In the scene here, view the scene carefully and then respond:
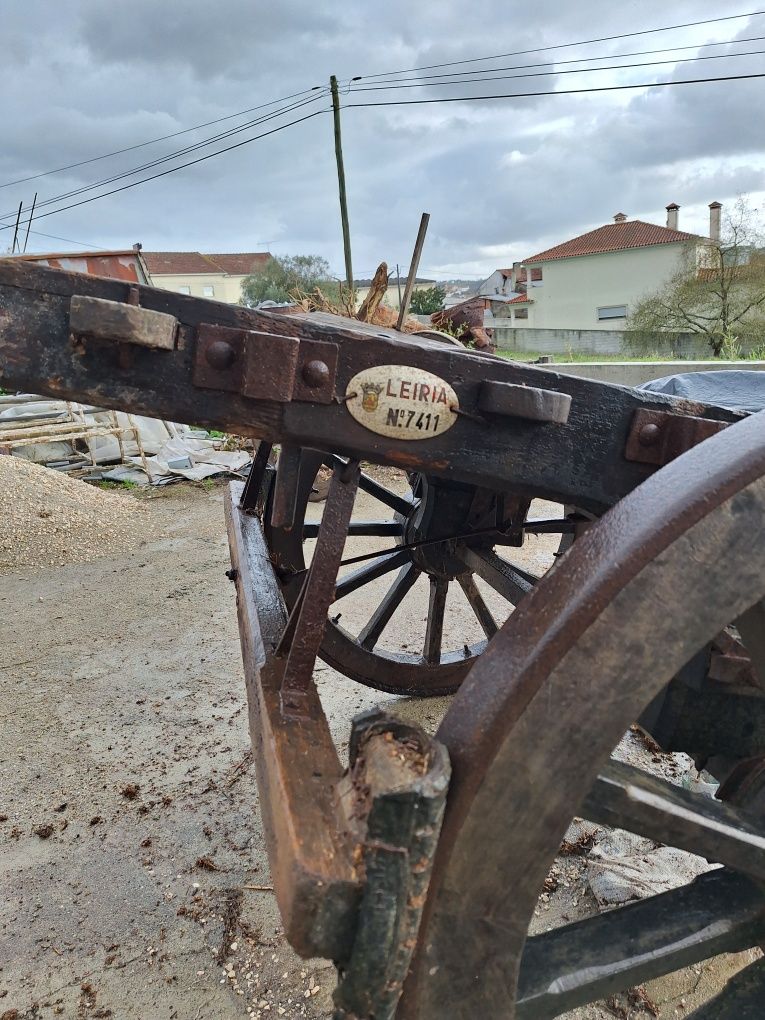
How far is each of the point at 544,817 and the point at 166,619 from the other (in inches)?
148

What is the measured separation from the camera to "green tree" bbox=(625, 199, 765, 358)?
2808cm

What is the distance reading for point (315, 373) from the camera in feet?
4.44

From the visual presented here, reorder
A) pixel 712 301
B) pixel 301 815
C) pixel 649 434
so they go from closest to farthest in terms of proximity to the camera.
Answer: pixel 301 815
pixel 649 434
pixel 712 301

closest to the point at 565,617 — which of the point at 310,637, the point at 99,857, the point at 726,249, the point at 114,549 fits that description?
the point at 310,637

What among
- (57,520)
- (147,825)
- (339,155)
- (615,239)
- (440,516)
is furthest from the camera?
(615,239)

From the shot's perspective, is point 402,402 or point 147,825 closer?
point 402,402

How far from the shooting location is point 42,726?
3215 mm

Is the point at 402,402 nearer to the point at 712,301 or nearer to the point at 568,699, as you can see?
the point at 568,699

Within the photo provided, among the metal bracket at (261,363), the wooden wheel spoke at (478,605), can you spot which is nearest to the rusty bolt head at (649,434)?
the metal bracket at (261,363)

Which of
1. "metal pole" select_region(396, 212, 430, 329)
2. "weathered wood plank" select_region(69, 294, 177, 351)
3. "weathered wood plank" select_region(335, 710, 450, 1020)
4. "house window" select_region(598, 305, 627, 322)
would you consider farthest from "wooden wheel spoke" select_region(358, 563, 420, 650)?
"house window" select_region(598, 305, 627, 322)

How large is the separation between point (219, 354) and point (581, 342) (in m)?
33.9

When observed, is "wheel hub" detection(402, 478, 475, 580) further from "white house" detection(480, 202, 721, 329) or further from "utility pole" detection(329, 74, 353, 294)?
"white house" detection(480, 202, 721, 329)

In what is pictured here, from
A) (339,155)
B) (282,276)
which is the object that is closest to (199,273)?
(282,276)

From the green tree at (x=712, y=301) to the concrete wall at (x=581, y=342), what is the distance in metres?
0.33
